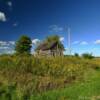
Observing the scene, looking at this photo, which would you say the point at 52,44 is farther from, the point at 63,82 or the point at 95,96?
the point at 95,96

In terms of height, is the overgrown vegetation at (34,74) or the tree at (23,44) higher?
the tree at (23,44)

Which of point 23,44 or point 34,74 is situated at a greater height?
point 23,44

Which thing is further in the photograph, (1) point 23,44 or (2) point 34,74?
(1) point 23,44

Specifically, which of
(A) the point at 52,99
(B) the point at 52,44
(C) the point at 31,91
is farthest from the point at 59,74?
(B) the point at 52,44

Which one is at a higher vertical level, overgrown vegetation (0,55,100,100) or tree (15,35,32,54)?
tree (15,35,32,54)

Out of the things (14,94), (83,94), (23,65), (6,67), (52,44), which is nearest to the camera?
(14,94)

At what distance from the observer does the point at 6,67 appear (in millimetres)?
14828

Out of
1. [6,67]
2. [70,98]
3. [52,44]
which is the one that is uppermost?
[52,44]

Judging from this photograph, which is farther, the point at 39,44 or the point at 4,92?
the point at 39,44

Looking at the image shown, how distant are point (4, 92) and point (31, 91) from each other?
1.60 m

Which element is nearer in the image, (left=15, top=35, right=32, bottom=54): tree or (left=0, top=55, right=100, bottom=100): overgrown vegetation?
(left=0, top=55, right=100, bottom=100): overgrown vegetation

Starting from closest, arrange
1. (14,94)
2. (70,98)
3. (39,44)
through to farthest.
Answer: (14,94) → (70,98) → (39,44)

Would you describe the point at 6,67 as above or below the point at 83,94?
above

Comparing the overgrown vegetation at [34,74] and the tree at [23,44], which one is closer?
the overgrown vegetation at [34,74]
